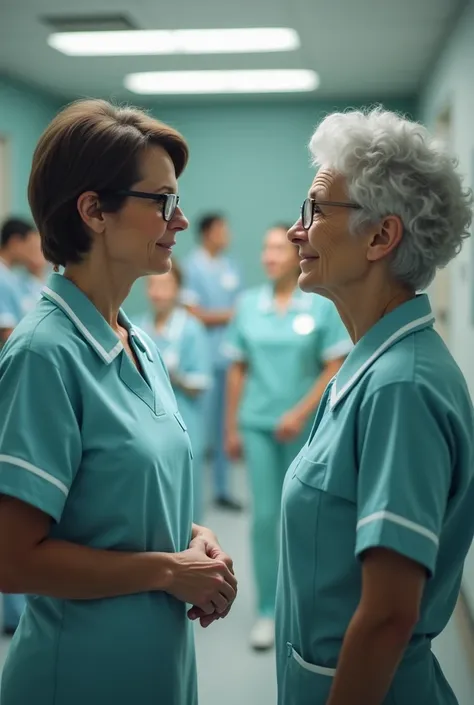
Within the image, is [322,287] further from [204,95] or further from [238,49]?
[204,95]

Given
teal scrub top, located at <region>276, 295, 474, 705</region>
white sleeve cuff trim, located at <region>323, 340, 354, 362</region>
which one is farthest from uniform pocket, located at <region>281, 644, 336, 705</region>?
white sleeve cuff trim, located at <region>323, 340, 354, 362</region>

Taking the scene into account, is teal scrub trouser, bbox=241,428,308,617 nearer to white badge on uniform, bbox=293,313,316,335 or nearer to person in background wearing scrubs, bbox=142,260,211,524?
white badge on uniform, bbox=293,313,316,335

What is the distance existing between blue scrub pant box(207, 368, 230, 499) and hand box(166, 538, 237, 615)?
145 inches

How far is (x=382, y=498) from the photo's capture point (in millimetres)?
1042

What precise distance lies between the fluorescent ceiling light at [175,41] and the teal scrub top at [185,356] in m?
1.76

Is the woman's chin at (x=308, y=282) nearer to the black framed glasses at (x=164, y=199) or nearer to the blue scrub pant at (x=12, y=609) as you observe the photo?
the black framed glasses at (x=164, y=199)

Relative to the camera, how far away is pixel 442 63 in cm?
483

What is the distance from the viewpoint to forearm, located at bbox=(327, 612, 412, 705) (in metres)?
1.03

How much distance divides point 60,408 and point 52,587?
0.86ft

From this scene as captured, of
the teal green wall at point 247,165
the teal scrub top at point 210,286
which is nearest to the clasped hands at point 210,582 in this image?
the teal scrub top at point 210,286

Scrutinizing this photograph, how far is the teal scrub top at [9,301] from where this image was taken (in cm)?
406

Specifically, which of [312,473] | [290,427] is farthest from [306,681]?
[290,427]

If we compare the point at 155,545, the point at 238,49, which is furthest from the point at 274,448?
the point at 238,49

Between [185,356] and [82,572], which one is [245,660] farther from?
[82,572]
